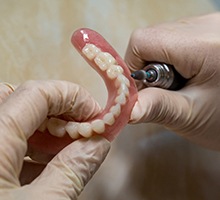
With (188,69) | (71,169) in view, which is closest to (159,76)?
(188,69)

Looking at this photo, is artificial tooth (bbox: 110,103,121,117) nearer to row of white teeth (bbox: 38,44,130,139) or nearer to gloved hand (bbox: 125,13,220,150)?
row of white teeth (bbox: 38,44,130,139)

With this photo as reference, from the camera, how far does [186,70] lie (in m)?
0.86

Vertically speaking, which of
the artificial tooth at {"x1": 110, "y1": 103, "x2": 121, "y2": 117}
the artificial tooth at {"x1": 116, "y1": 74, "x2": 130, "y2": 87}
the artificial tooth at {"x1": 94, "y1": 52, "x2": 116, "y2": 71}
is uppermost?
the artificial tooth at {"x1": 94, "y1": 52, "x2": 116, "y2": 71}

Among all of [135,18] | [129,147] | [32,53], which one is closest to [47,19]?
[32,53]

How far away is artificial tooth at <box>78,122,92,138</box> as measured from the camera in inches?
27.6

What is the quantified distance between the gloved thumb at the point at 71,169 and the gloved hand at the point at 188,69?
15 cm

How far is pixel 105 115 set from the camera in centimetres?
71

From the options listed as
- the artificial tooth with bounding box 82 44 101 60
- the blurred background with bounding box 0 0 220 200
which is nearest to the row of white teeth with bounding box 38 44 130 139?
the artificial tooth with bounding box 82 44 101 60

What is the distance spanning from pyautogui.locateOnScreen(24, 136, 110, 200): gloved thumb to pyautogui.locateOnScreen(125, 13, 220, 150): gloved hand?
0.49ft

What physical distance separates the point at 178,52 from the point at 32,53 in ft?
1.28

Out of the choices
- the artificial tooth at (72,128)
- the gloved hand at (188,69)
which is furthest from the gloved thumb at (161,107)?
the artificial tooth at (72,128)

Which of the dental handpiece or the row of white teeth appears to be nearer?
the row of white teeth

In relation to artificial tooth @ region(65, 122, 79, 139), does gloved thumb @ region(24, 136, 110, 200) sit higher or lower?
lower

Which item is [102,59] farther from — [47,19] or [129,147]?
[47,19]
